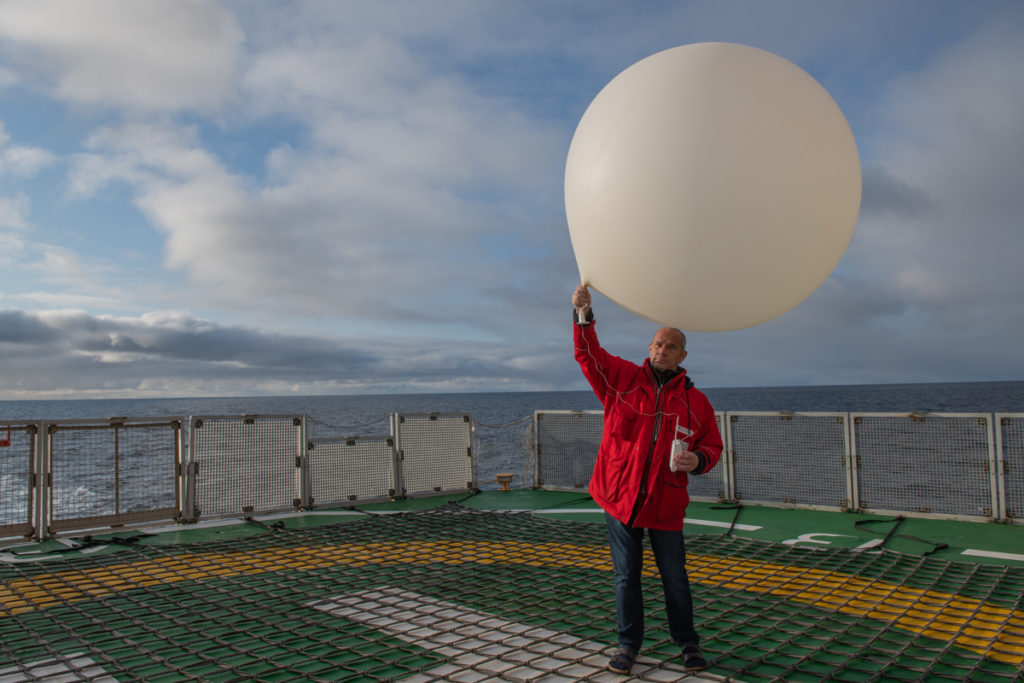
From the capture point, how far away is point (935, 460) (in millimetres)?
7668

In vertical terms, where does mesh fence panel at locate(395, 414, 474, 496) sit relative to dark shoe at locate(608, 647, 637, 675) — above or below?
above

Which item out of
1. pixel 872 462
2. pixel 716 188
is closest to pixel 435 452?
pixel 872 462

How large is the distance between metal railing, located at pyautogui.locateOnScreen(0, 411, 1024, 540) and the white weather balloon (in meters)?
4.85

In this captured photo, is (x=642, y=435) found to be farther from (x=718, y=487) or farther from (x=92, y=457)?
(x=92, y=457)

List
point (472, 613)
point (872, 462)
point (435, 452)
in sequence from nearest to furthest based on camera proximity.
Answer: point (472, 613)
point (872, 462)
point (435, 452)

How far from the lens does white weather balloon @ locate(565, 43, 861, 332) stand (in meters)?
2.55

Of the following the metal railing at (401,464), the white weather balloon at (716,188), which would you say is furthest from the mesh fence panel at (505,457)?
the white weather balloon at (716,188)

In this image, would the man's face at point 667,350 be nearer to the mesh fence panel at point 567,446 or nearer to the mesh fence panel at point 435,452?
the mesh fence panel at point 567,446

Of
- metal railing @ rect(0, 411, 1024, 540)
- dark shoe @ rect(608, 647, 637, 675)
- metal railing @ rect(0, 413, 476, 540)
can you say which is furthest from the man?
metal railing @ rect(0, 413, 476, 540)

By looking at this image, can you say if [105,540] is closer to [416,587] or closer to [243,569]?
[243,569]

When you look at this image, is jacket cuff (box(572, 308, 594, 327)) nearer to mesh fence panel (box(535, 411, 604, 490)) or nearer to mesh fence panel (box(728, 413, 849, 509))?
mesh fence panel (box(728, 413, 849, 509))

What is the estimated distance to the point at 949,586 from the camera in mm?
4902

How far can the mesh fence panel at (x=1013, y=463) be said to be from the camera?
714 cm

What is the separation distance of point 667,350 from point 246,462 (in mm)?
6456
